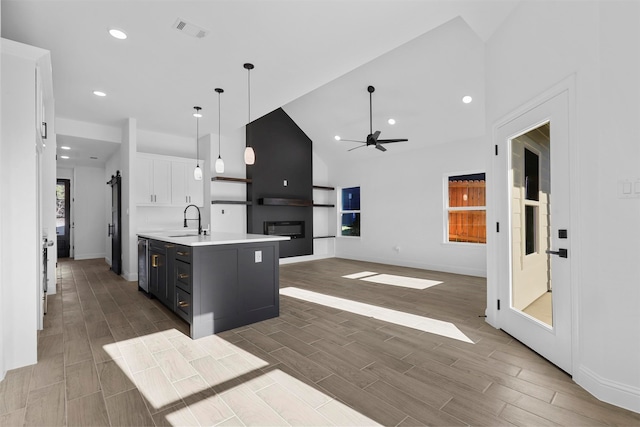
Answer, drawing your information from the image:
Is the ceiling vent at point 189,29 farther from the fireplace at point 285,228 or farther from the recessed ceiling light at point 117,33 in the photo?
the fireplace at point 285,228

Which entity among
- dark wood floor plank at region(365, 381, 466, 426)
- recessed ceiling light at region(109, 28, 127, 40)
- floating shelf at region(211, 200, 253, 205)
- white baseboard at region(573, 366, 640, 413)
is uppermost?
recessed ceiling light at region(109, 28, 127, 40)

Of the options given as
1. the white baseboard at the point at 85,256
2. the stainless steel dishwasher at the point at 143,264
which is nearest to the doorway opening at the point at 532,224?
the stainless steel dishwasher at the point at 143,264

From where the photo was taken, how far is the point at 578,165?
1993 millimetres

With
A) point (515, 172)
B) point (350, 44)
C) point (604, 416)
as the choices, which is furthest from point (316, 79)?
point (604, 416)

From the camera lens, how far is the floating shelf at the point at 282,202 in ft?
23.3

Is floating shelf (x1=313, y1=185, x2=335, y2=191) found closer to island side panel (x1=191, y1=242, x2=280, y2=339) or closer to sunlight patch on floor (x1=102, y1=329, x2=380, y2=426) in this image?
island side panel (x1=191, y1=242, x2=280, y2=339)

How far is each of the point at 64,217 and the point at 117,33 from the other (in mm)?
7831

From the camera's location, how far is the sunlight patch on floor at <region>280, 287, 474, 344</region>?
118 inches

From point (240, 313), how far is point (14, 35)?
11.7 feet

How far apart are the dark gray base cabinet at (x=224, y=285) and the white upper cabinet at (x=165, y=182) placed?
9.62ft

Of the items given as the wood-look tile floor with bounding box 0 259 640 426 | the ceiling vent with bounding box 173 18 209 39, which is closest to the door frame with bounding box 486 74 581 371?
the wood-look tile floor with bounding box 0 259 640 426

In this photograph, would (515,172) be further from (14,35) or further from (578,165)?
(14,35)

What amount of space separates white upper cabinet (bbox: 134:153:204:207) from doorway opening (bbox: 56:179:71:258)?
4.75 metres

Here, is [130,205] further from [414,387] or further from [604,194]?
[604,194]
